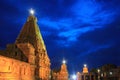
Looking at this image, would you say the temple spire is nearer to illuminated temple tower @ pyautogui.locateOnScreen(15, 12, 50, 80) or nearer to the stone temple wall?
illuminated temple tower @ pyautogui.locateOnScreen(15, 12, 50, 80)

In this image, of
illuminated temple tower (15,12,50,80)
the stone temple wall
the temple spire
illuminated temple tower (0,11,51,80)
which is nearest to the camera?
the stone temple wall

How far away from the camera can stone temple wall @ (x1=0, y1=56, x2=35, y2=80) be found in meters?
38.9

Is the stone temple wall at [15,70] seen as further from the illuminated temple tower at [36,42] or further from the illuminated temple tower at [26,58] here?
the illuminated temple tower at [36,42]

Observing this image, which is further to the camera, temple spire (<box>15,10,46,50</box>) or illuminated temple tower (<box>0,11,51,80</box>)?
temple spire (<box>15,10,46,50</box>)

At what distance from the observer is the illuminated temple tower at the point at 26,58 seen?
41034 millimetres

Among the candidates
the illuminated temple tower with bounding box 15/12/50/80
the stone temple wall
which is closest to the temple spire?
the illuminated temple tower with bounding box 15/12/50/80

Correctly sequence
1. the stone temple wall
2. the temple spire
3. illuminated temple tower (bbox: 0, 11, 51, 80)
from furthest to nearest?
the temple spire
illuminated temple tower (bbox: 0, 11, 51, 80)
the stone temple wall

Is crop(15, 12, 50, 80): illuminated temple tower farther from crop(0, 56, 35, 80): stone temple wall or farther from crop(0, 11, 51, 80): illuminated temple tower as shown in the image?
crop(0, 56, 35, 80): stone temple wall

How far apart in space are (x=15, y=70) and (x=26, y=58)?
753 centimetres

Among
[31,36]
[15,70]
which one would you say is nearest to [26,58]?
[15,70]

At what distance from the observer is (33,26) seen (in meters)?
59.2

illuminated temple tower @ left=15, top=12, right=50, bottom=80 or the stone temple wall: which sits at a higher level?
illuminated temple tower @ left=15, top=12, right=50, bottom=80

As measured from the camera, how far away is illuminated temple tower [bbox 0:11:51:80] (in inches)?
1616

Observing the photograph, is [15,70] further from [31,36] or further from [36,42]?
[31,36]
